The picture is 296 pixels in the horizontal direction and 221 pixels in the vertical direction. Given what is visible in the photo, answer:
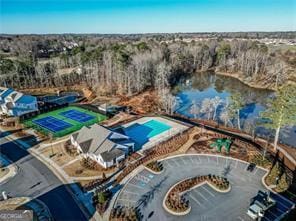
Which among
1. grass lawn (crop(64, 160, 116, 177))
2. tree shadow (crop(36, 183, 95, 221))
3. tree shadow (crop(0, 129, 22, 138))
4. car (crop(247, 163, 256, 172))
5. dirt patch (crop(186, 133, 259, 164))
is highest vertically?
dirt patch (crop(186, 133, 259, 164))

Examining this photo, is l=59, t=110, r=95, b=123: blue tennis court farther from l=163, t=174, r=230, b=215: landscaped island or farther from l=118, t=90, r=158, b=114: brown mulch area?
l=163, t=174, r=230, b=215: landscaped island

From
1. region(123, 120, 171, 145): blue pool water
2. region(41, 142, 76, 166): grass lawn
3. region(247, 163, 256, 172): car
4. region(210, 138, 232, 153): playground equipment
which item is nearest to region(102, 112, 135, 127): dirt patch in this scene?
region(123, 120, 171, 145): blue pool water

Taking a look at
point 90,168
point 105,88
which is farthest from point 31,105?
point 90,168

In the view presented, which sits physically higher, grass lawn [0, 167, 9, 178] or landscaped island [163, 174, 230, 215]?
landscaped island [163, 174, 230, 215]

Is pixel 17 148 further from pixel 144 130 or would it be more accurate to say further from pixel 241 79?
pixel 241 79

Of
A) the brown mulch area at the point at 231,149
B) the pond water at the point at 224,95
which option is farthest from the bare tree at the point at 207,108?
the brown mulch area at the point at 231,149

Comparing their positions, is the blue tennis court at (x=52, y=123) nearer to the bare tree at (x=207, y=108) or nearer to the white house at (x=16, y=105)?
the white house at (x=16, y=105)
